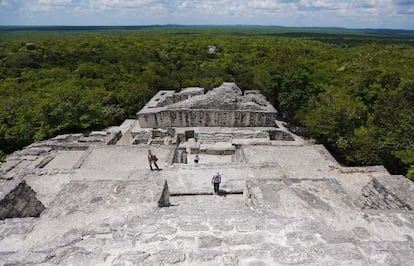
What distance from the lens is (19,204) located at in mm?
5164

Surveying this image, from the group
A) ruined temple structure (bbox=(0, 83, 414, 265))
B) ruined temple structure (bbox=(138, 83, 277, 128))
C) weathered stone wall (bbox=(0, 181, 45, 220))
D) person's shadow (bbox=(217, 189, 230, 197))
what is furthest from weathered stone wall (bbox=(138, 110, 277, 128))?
weathered stone wall (bbox=(0, 181, 45, 220))

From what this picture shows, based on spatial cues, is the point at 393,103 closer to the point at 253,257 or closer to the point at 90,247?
the point at 253,257

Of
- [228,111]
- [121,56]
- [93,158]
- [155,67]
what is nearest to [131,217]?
[93,158]

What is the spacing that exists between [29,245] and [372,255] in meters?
4.46

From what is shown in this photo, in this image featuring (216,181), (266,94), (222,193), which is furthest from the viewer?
(266,94)

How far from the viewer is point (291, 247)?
132 inches

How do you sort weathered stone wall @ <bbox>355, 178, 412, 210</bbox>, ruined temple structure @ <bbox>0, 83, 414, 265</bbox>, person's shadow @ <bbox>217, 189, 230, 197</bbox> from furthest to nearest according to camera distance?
1. person's shadow @ <bbox>217, 189, 230, 197</bbox>
2. weathered stone wall @ <bbox>355, 178, 412, 210</bbox>
3. ruined temple structure @ <bbox>0, 83, 414, 265</bbox>

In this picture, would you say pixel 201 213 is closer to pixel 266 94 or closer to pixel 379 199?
pixel 379 199

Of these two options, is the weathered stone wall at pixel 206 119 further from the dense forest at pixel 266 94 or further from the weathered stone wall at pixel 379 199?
the weathered stone wall at pixel 379 199

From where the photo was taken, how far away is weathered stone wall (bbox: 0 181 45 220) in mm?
4810

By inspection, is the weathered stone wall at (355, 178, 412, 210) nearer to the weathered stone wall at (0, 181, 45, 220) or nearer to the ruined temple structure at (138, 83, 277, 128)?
the weathered stone wall at (0, 181, 45, 220)

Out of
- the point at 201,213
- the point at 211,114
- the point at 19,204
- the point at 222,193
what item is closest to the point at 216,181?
the point at 222,193

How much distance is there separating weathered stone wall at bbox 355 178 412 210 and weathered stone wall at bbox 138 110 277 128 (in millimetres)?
8993

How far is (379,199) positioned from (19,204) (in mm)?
7373
